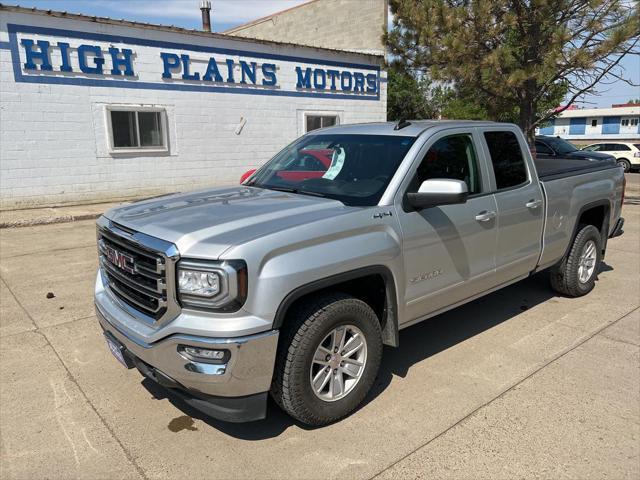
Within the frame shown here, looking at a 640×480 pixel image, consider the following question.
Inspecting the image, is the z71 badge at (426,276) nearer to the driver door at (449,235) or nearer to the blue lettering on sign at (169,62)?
the driver door at (449,235)

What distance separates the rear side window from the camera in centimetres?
437

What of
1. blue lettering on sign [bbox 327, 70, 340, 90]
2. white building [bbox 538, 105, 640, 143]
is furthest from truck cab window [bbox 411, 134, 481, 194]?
white building [bbox 538, 105, 640, 143]

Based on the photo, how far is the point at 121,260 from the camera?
3178mm

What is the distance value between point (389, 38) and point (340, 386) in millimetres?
11231

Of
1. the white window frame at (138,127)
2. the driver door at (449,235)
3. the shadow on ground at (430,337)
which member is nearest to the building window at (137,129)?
the white window frame at (138,127)

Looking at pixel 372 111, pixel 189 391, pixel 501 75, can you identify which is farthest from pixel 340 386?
pixel 372 111

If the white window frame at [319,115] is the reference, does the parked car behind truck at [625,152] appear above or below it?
below

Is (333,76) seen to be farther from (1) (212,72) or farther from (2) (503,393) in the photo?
(2) (503,393)

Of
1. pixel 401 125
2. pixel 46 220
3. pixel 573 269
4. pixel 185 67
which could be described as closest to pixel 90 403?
pixel 401 125

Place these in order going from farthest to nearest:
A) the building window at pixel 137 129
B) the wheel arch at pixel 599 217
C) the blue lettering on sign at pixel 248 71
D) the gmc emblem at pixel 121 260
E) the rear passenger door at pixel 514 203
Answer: the blue lettering on sign at pixel 248 71, the building window at pixel 137 129, the wheel arch at pixel 599 217, the rear passenger door at pixel 514 203, the gmc emblem at pixel 121 260

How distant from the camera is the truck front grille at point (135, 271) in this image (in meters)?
2.79

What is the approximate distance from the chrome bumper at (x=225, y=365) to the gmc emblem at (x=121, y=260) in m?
0.51

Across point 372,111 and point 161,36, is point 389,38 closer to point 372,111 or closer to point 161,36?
point 372,111

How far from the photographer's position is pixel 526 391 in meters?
3.63
